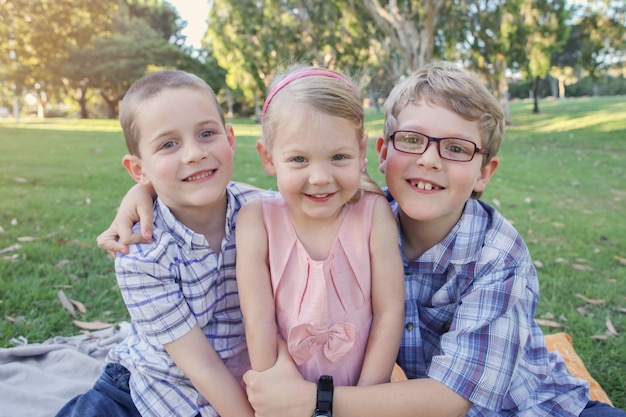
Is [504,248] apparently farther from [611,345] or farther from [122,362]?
[611,345]

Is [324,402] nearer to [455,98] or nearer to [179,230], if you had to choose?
[179,230]

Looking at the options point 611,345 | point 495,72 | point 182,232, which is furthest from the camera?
point 495,72

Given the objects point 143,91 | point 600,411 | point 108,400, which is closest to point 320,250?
point 143,91

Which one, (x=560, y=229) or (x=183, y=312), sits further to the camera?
(x=560, y=229)

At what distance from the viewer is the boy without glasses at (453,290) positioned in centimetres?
189

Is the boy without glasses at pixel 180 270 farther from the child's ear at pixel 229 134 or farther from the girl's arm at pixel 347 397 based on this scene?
the girl's arm at pixel 347 397

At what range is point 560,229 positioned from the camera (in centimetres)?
681

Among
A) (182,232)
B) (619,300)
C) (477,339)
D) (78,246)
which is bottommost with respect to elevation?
(619,300)

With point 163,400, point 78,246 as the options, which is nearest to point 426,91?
point 163,400

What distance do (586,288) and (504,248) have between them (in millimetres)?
3442

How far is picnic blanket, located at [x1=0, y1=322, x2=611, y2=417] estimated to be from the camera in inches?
105

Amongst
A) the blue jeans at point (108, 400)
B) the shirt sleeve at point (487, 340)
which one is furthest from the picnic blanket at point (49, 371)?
the shirt sleeve at point (487, 340)

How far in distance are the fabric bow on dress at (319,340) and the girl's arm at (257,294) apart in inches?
3.4

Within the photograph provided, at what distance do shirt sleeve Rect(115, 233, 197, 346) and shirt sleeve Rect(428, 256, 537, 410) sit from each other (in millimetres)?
979
